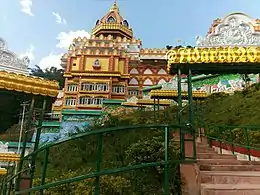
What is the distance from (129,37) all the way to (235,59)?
3264 cm

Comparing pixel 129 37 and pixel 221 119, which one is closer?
pixel 221 119

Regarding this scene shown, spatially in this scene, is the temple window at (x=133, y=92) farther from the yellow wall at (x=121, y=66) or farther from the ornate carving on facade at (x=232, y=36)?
the ornate carving on facade at (x=232, y=36)

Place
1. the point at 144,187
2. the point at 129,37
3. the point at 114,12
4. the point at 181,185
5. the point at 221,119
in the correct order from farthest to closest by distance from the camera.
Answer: the point at 114,12, the point at 129,37, the point at 221,119, the point at 144,187, the point at 181,185

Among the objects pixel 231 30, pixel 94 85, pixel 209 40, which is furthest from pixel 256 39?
pixel 94 85

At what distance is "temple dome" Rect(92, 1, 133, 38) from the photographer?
124 feet

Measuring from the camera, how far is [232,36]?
31.0 metres

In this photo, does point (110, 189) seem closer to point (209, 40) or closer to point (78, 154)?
point (78, 154)

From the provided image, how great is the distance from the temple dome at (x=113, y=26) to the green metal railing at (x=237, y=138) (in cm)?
2678

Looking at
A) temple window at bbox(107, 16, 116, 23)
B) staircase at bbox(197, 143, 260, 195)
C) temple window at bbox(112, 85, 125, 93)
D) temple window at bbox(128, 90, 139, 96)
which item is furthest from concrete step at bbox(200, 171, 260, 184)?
temple window at bbox(107, 16, 116, 23)

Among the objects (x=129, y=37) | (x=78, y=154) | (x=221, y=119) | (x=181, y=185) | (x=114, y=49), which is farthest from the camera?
(x=129, y=37)

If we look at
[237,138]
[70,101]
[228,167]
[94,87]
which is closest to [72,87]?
[70,101]

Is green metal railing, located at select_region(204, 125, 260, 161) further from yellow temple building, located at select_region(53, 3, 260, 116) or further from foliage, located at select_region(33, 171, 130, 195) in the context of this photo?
yellow temple building, located at select_region(53, 3, 260, 116)

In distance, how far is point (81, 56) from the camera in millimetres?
30469

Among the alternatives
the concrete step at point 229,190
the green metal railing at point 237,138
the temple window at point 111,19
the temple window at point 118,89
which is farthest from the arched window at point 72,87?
the concrete step at point 229,190
